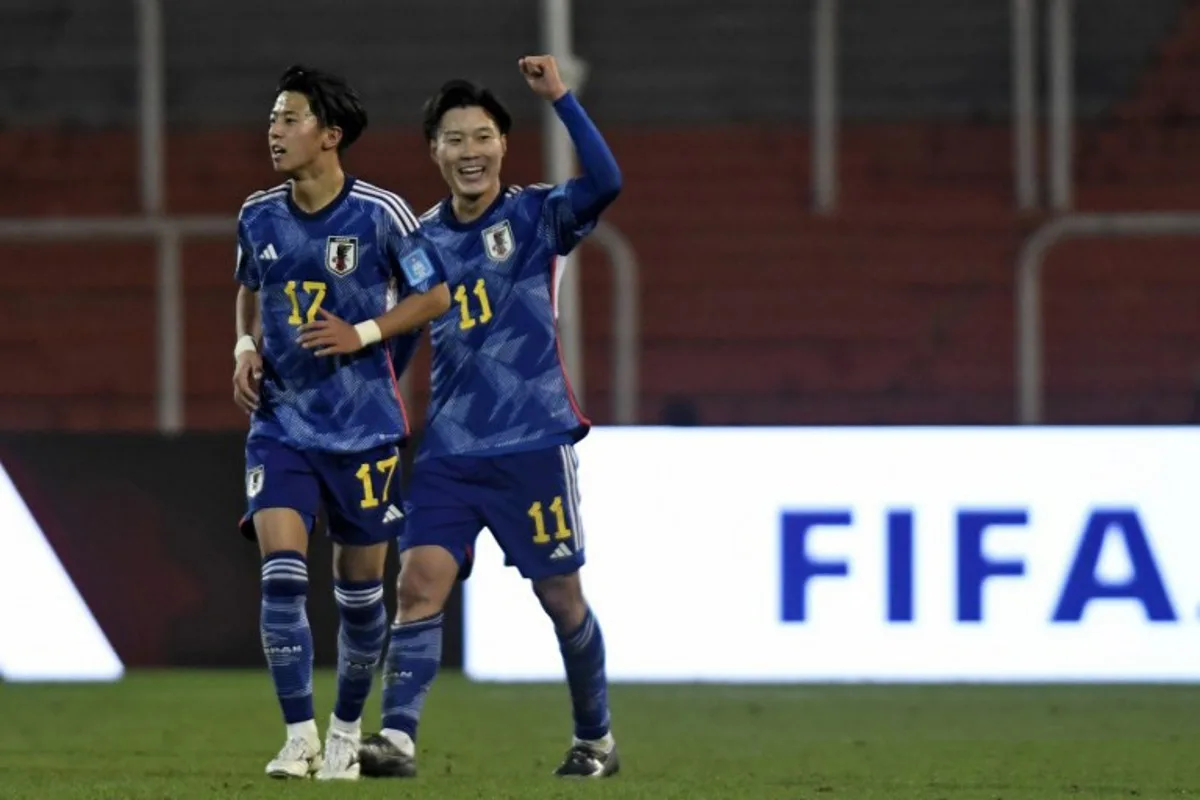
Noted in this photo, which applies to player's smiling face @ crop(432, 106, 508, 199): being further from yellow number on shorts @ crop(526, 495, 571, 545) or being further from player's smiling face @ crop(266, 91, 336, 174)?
yellow number on shorts @ crop(526, 495, 571, 545)

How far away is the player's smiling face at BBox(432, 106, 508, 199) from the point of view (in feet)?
18.5

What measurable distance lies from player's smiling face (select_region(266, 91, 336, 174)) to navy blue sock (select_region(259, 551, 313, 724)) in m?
0.87

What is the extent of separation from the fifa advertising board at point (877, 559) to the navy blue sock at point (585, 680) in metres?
2.96

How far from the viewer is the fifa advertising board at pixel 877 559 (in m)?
8.71

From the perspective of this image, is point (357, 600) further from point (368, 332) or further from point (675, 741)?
point (675, 741)

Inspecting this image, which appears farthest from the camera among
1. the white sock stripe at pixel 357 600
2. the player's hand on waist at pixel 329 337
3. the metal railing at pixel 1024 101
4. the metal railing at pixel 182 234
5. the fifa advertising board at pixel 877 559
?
the metal railing at pixel 1024 101

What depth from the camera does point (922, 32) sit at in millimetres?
13586

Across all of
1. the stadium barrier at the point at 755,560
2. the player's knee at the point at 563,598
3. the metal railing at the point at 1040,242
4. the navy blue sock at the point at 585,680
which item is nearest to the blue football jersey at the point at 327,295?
the player's knee at the point at 563,598

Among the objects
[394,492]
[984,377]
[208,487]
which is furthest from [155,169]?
[394,492]

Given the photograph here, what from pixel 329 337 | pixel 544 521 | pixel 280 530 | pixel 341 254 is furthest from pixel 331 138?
pixel 544 521

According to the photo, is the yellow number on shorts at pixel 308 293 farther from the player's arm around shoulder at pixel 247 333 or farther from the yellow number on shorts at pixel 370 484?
the yellow number on shorts at pixel 370 484

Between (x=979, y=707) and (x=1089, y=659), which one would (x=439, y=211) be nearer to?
(x=979, y=707)

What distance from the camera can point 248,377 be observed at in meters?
5.45

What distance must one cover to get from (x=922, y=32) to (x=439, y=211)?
26.8 ft
